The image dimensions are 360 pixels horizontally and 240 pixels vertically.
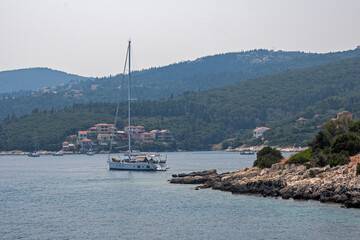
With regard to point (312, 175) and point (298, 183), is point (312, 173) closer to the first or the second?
point (312, 175)

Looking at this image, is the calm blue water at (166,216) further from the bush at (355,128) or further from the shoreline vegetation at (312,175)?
the bush at (355,128)

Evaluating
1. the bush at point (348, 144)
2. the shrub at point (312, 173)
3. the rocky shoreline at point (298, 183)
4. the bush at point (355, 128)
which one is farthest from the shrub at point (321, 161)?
the bush at point (355, 128)

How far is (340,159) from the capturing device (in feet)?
188

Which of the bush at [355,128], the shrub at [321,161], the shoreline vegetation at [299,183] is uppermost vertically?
the bush at [355,128]

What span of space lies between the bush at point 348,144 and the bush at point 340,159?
4.94 feet

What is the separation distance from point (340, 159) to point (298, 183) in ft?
17.7

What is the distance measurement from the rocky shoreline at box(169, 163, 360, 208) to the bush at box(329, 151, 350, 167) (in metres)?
1.16

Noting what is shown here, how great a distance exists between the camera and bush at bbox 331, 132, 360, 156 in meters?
59.9

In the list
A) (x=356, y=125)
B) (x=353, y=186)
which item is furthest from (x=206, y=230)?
(x=356, y=125)

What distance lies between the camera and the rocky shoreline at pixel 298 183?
49825mm

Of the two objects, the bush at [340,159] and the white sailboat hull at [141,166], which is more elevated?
the bush at [340,159]

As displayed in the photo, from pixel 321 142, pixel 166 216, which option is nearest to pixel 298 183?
pixel 321 142

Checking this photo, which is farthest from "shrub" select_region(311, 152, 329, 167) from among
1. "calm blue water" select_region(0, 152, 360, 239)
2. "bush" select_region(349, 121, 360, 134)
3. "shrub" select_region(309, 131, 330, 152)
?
"bush" select_region(349, 121, 360, 134)

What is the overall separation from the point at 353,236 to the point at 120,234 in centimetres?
1727
